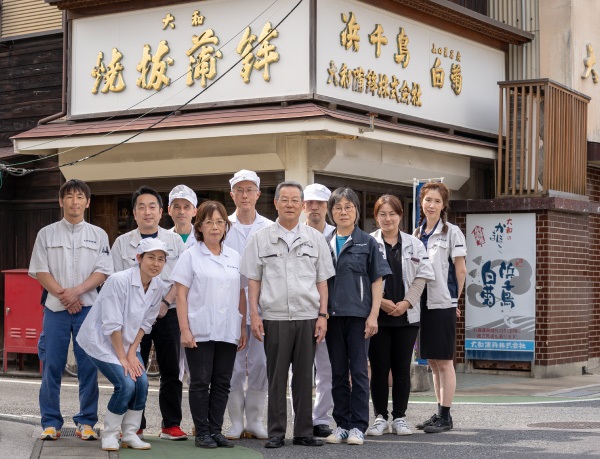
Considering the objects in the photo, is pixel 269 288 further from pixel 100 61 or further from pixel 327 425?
pixel 100 61

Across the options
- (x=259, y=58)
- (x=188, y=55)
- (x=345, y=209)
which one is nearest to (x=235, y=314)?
(x=345, y=209)

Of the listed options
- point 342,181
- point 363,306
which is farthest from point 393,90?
point 363,306

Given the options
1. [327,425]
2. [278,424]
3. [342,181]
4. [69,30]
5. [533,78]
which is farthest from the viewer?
[533,78]

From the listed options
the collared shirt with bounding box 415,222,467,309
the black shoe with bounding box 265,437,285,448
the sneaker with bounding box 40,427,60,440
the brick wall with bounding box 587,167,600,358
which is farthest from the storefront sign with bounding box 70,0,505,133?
the sneaker with bounding box 40,427,60,440

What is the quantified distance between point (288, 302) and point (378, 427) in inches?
57.3

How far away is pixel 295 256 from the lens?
9.20 meters

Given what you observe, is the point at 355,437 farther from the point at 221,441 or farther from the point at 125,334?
the point at 125,334

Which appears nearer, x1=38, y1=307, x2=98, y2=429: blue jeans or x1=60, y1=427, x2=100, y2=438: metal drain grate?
x1=38, y1=307, x2=98, y2=429: blue jeans

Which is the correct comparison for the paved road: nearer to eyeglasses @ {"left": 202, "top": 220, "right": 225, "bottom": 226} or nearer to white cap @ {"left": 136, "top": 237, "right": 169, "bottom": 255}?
white cap @ {"left": 136, "top": 237, "right": 169, "bottom": 255}

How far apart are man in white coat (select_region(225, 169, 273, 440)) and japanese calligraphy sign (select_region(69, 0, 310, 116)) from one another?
15.7 ft

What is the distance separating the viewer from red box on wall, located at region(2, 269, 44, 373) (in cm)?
1590

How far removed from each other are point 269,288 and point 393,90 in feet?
23.8

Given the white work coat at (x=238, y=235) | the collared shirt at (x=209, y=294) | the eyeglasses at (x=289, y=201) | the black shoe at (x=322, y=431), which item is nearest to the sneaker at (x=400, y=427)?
the black shoe at (x=322, y=431)

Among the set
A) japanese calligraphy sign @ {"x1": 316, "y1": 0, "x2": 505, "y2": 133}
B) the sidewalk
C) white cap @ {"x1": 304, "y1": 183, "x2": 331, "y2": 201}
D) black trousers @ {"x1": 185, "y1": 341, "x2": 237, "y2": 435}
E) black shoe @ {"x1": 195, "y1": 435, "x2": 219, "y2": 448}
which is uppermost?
japanese calligraphy sign @ {"x1": 316, "y1": 0, "x2": 505, "y2": 133}
